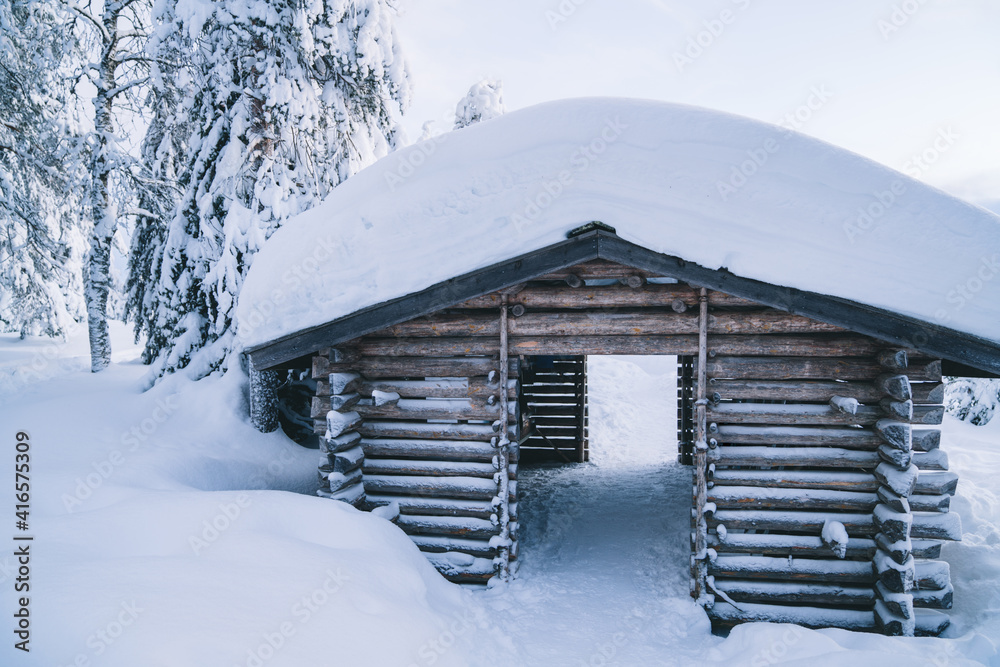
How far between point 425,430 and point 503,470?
112 centimetres

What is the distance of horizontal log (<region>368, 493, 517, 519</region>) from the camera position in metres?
6.03

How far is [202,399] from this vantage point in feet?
26.9

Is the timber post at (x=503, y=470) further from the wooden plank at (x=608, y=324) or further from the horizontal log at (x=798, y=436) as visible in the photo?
the horizontal log at (x=798, y=436)

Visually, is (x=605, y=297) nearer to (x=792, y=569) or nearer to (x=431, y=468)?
(x=431, y=468)

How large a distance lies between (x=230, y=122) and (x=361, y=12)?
123 inches

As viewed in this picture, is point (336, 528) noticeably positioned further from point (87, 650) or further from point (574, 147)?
point (574, 147)

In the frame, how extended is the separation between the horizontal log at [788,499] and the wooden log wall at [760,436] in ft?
0.05

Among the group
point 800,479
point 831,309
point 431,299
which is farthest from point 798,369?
point 431,299

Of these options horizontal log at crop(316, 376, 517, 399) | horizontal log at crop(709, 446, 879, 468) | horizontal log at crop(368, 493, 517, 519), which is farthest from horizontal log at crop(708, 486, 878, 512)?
horizontal log at crop(316, 376, 517, 399)

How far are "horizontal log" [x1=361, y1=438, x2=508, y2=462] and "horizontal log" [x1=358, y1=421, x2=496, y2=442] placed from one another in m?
0.07

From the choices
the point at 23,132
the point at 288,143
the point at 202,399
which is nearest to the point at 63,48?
the point at 23,132

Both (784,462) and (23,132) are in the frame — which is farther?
(23,132)

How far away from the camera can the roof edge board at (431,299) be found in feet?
16.8

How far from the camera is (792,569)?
5.34 metres
